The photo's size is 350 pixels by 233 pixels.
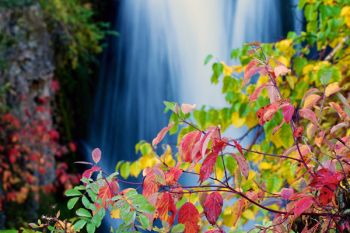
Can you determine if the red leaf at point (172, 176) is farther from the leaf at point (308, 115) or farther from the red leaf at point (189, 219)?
the leaf at point (308, 115)

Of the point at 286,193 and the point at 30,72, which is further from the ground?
the point at 286,193

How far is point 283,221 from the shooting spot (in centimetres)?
102

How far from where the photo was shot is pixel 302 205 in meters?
0.93

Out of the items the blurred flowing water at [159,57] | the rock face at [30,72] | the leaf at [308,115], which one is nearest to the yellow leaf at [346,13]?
the leaf at [308,115]

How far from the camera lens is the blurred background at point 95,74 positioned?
16.5 feet

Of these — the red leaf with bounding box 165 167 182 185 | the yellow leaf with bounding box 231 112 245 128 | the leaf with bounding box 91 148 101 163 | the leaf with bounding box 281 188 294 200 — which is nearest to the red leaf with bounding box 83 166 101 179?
the leaf with bounding box 91 148 101 163

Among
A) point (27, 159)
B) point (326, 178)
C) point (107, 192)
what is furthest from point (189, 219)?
point (27, 159)

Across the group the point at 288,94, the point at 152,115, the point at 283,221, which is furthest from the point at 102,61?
the point at 283,221

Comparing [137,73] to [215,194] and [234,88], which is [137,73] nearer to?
[234,88]

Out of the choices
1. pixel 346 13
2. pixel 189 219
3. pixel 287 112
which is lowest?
pixel 189 219

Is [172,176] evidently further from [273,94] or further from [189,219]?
[273,94]

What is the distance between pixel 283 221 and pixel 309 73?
1.30 m

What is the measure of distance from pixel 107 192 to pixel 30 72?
4590 mm

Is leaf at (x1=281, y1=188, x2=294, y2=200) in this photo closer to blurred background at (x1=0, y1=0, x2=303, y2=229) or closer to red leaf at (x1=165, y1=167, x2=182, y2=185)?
red leaf at (x1=165, y1=167, x2=182, y2=185)
